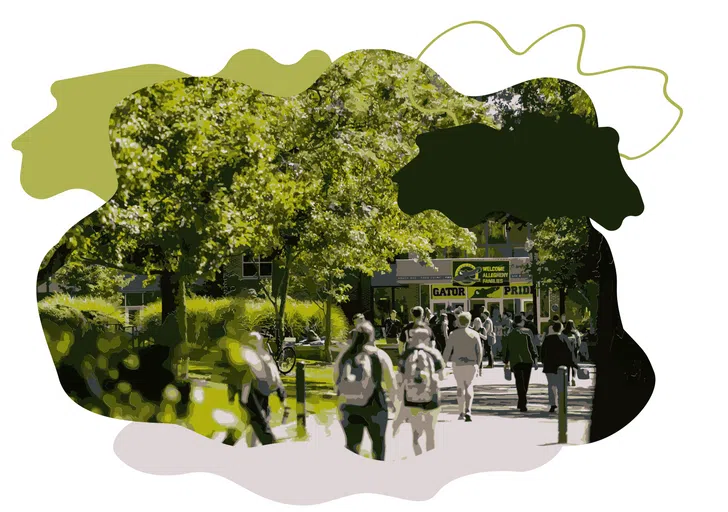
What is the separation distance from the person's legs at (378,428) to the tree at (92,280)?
209 centimetres

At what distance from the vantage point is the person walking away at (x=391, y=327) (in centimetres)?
799

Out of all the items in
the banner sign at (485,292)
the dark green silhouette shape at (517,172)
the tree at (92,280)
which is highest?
the dark green silhouette shape at (517,172)

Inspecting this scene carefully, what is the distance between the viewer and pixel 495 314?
26.7 ft

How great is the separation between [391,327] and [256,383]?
109 cm

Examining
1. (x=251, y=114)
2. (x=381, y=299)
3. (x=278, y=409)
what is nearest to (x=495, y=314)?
(x=381, y=299)

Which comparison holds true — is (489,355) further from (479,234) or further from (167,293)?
(167,293)

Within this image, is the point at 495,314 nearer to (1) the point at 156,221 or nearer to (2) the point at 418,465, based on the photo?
(2) the point at 418,465

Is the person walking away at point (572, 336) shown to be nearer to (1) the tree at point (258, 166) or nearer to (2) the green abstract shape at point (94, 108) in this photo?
(1) the tree at point (258, 166)

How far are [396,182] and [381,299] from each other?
0.88m

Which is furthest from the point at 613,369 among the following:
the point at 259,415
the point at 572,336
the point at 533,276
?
the point at 259,415

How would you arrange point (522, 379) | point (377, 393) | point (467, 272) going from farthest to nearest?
point (522, 379) < point (467, 272) < point (377, 393)

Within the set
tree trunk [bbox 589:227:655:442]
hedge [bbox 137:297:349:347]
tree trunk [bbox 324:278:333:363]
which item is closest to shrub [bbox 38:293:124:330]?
hedge [bbox 137:297:349:347]

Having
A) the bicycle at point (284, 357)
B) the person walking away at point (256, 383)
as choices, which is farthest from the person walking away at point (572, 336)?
the person walking away at point (256, 383)

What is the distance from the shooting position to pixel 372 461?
8031mm
